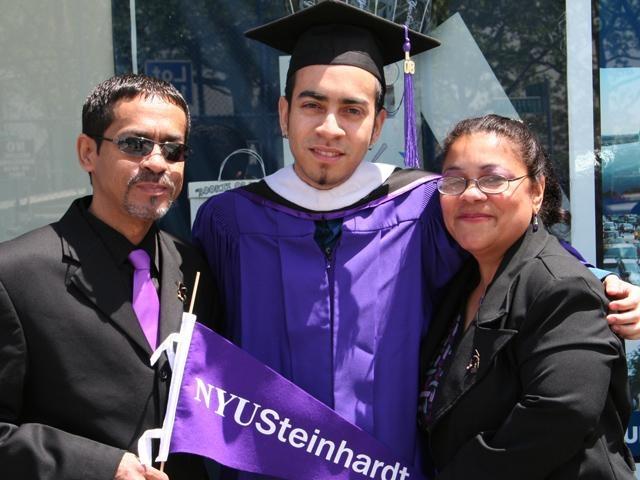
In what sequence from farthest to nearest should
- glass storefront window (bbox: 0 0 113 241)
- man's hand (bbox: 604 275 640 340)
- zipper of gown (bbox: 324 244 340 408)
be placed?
glass storefront window (bbox: 0 0 113 241)
zipper of gown (bbox: 324 244 340 408)
man's hand (bbox: 604 275 640 340)

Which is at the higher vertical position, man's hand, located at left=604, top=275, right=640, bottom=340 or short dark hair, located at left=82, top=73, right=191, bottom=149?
short dark hair, located at left=82, top=73, right=191, bottom=149

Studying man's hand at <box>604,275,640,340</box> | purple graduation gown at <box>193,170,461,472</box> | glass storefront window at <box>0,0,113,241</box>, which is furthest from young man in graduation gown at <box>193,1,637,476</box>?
glass storefront window at <box>0,0,113,241</box>

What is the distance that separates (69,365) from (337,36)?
1332mm

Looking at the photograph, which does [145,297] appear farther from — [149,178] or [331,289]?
[331,289]

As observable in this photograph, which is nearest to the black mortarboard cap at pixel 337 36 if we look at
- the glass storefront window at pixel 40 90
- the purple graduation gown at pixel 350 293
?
the purple graduation gown at pixel 350 293

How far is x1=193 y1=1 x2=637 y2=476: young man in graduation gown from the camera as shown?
2234mm

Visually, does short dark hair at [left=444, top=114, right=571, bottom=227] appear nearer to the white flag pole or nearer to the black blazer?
the black blazer

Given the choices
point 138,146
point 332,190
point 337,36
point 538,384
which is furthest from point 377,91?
point 538,384

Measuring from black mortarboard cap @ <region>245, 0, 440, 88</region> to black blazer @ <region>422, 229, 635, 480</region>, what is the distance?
858mm

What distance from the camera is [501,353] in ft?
6.16

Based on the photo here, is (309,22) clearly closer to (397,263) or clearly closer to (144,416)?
(397,263)

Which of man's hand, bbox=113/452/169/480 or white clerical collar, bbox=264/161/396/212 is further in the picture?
white clerical collar, bbox=264/161/396/212

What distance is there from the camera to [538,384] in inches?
70.0

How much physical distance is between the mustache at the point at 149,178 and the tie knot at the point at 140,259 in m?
0.20
